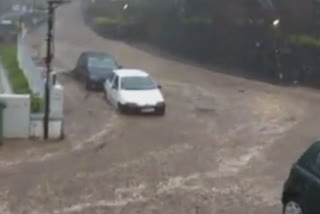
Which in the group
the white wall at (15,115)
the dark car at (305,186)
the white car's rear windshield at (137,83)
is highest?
the dark car at (305,186)

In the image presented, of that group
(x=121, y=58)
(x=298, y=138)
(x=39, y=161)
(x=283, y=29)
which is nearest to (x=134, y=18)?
(x=121, y=58)

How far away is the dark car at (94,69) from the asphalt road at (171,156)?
22.8 inches

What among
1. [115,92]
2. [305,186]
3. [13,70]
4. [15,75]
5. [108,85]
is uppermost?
[305,186]

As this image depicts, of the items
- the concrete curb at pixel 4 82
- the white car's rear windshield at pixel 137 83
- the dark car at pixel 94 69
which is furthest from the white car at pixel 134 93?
the concrete curb at pixel 4 82

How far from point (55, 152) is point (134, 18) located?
148 ft

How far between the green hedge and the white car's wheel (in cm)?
1167

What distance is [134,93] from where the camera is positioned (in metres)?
29.7

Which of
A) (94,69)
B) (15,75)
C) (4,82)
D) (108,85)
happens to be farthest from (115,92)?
(15,75)

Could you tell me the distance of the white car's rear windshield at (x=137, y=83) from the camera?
30203mm

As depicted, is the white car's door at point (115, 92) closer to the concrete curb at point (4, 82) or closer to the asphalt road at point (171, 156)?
the asphalt road at point (171, 156)

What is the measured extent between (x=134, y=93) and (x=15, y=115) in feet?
23.2

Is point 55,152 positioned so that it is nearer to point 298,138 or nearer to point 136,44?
point 298,138

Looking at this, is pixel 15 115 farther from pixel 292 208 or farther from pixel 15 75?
pixel 15 75

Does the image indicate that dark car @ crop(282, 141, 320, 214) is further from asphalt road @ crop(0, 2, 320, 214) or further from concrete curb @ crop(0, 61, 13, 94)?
concrete curb @ crop(0, 61, 13, 94)
